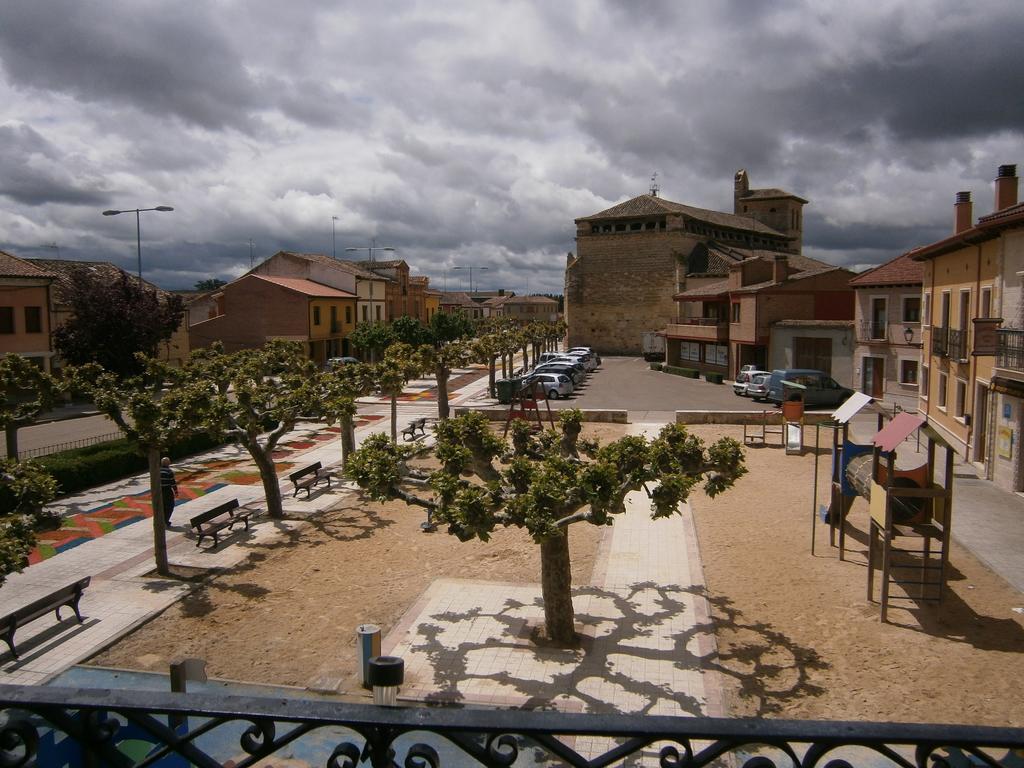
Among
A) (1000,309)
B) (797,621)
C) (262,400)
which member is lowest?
(797,621)

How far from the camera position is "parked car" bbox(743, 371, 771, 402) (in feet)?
112

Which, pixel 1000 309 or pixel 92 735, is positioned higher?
pixel 1000 309

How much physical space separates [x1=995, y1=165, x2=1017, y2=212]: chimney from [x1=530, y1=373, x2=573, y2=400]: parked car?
61.9ft

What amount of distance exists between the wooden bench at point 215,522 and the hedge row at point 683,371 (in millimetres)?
34667

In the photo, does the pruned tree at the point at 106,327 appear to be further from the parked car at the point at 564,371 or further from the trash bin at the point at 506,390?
the parked car at the point at 564,371

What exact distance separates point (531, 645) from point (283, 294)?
4382 centimetres

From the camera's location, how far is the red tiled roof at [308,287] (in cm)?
5041

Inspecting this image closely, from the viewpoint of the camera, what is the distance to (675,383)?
143ft

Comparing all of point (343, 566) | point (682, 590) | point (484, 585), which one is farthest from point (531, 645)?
point (343, 566)

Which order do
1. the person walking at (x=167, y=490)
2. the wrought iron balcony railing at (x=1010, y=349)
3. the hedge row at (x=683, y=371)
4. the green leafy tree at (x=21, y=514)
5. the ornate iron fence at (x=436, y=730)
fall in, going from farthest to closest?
the hedge row at (x=683, y=371) → the wrought iron balcony railing at (x=1010, y=349) → the person walking at (x=167, y=490) → the green leafy tree at (x=21, y=514) → the ornate iron fence at (x=436, y=730)

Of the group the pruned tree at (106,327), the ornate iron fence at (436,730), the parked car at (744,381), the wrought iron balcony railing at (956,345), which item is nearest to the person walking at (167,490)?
the ornate iron fence at (436,730)

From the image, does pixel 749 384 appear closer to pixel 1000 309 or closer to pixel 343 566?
pixel 1000 309

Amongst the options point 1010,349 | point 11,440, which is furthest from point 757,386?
point 11,440

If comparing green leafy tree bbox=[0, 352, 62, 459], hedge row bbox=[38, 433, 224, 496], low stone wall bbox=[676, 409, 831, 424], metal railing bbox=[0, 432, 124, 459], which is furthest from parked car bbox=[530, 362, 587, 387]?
green leafy tree bbox=[0, 352, 62, 459]
